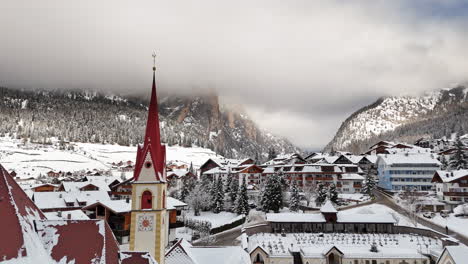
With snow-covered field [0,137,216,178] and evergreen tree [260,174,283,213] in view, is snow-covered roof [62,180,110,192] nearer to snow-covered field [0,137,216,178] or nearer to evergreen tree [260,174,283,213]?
evergreen tree [260,174,283,213]

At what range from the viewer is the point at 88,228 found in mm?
15883

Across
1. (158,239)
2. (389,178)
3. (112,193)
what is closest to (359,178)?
(389,178)

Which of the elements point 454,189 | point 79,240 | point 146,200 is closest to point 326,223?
point 454,189

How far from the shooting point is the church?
42.5 ft

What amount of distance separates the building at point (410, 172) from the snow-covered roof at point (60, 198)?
67.7 meters

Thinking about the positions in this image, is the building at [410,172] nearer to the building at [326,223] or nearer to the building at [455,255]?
the building at [326,223]

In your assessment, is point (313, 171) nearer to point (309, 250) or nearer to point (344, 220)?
point (344, 220)

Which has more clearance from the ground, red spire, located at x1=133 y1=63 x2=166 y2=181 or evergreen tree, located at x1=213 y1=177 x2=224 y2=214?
red spire, located at x1=133 y1=63 x2=166 y2=181

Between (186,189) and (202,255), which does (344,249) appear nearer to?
(202,255)

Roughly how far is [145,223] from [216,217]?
4672 centimetres

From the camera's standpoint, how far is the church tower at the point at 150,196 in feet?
70.8

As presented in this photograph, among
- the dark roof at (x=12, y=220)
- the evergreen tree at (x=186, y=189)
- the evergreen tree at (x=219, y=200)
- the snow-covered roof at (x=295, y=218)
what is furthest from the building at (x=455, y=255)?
the evergreen tree at (x=186, y=189)

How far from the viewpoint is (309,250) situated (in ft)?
151

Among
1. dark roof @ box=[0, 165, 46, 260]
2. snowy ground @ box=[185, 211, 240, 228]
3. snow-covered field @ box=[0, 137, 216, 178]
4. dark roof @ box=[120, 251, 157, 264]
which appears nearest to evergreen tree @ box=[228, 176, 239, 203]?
snowy ground @ box=[185, 211, 240, 228]
